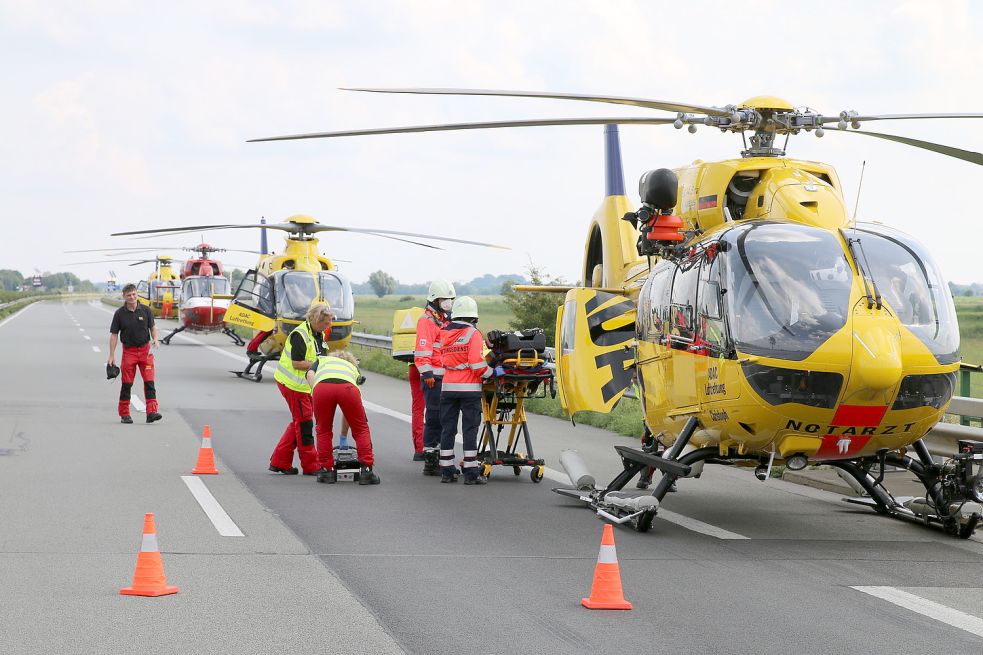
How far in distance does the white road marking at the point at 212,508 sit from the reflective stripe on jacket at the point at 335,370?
5.06 feet

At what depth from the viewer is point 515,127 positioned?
31.7 ft

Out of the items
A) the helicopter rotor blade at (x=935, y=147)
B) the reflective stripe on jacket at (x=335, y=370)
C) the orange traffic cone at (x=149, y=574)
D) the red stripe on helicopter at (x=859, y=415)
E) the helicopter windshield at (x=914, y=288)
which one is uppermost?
the helicopter rotor blade at (x=935, y=147)

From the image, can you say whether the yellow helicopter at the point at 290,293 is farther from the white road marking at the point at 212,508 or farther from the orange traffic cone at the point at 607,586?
the orange traffic cone at the point at 607,586

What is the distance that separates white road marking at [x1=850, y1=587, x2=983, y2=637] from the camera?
686 cm

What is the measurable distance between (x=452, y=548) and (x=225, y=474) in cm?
445

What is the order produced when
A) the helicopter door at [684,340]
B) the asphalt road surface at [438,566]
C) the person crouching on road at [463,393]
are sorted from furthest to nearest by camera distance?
1. the person crouching on road at [463,393]
2. the helicopter door at [684,340]
3. the asphalt road surface at [438,566]

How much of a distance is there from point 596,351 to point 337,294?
49.1ft

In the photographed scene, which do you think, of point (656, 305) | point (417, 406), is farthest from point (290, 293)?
point (656, 305)

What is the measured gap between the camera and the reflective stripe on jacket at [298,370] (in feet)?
42.0

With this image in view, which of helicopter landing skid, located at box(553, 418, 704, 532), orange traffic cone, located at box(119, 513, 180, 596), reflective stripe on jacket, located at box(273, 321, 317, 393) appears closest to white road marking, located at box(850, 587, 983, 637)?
helicopter landing skid, located at box(553, 418, 704, 532)

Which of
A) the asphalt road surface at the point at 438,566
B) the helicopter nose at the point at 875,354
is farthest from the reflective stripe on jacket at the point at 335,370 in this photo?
the helicopter nose at the point at 875,354

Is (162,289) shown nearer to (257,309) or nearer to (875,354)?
(257,309)

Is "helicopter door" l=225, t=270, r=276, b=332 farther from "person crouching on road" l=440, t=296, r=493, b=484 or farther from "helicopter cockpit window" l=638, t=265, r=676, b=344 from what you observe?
"helicopter cockpit window" l=638, t=265, r=676, b=344

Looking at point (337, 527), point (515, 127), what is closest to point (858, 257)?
point (515, 127)
